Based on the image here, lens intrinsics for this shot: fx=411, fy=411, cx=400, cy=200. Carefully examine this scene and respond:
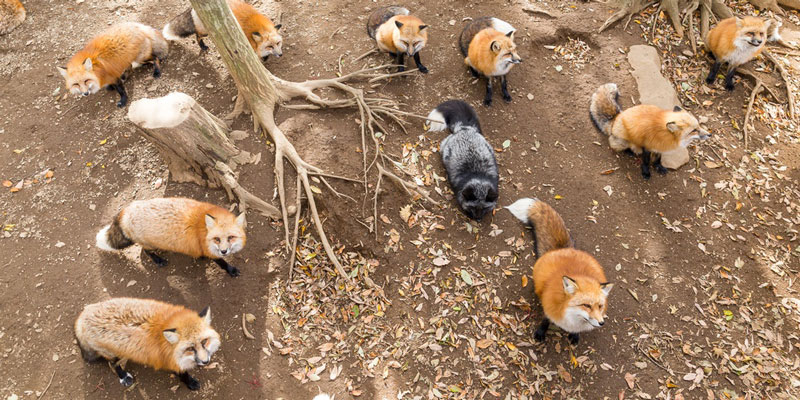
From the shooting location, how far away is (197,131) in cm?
520

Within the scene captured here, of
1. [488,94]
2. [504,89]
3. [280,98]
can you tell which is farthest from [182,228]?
[504,89]

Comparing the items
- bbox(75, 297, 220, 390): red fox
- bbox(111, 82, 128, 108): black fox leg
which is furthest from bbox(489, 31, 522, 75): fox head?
bbox(111, 82, 128, 108): black fox leg

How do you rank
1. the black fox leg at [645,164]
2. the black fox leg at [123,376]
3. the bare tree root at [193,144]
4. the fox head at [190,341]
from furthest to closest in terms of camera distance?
the black fox leg at [645,164] < the bare tree root at [193,144] < the black fox leg at [123,376] < the fox head at [190,341]

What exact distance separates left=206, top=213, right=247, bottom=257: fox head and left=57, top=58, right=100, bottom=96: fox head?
399 centimetres

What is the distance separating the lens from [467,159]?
581 cm

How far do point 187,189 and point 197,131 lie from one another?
95 centimetres

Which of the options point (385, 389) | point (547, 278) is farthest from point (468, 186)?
point (385, 389)

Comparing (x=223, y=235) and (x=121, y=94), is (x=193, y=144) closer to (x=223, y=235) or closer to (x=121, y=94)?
(x=223, y=235)

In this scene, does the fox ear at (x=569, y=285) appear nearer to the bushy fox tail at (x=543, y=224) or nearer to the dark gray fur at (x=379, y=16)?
the bushy fox tail at (x=543, y=224)

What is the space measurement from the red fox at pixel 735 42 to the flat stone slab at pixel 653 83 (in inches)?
36.3

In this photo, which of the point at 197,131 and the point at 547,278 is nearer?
the point at 547,278

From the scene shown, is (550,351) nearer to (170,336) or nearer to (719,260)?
(719,260)

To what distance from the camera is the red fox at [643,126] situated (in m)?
5.77

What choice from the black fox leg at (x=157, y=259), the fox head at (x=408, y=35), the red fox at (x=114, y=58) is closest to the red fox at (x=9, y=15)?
the red fox at (x=114, y=58)
